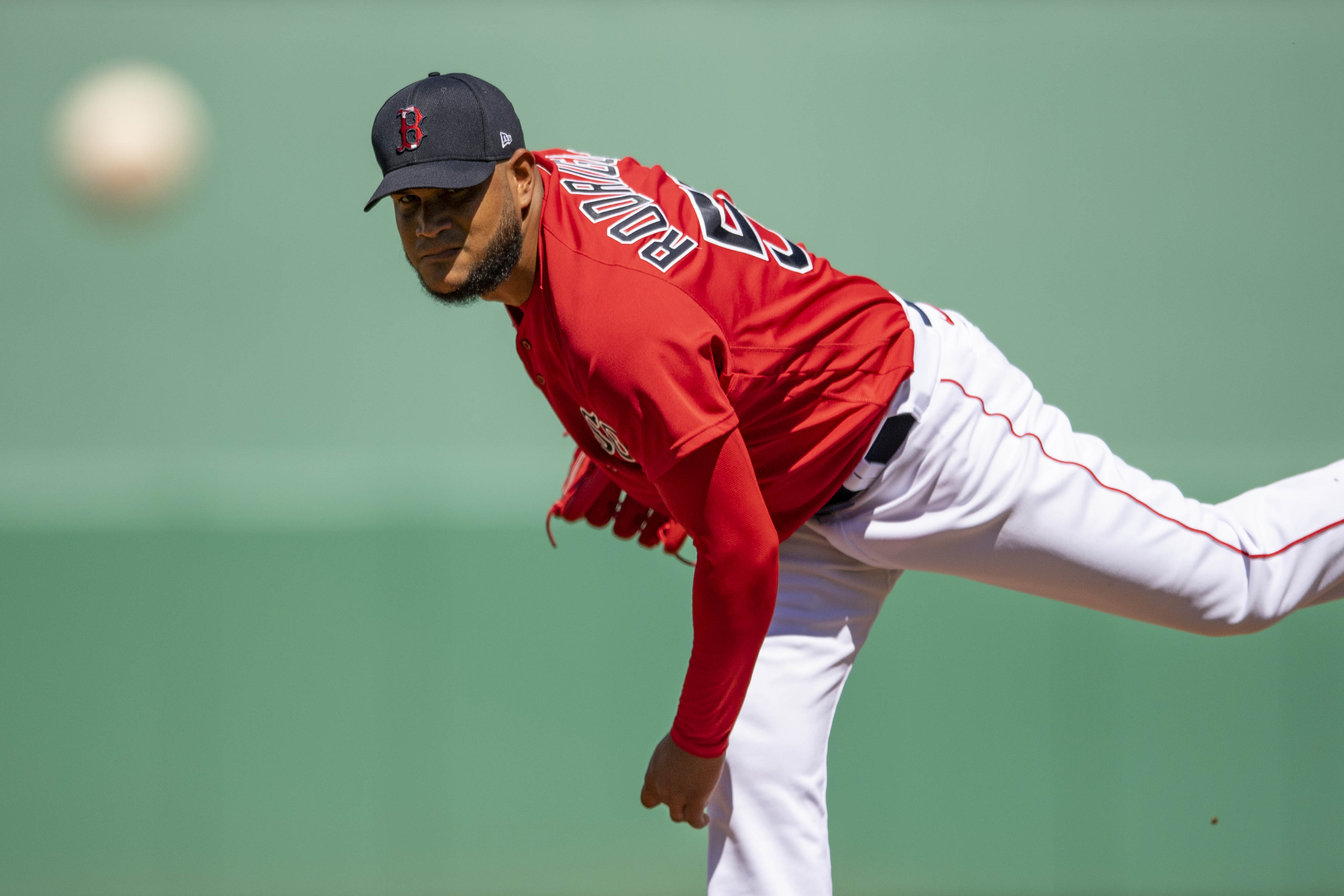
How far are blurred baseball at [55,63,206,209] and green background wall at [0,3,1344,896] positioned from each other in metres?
0.15

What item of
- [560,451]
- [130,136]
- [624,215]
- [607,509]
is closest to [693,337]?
[624,215]

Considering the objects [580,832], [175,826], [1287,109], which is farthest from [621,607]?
[1287,109]

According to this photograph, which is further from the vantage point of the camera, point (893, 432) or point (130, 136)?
point (130, 136)

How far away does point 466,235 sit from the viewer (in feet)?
5.88

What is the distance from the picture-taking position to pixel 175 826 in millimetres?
3824

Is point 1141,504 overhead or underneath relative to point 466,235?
underneath

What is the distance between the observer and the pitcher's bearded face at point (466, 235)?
1.79 m

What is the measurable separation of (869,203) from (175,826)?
2.96m

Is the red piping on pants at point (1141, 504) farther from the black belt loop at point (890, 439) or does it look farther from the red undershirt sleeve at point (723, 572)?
the red undershirt sleeve at point (723, 572)

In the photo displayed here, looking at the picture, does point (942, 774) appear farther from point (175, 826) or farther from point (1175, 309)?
point (175, 826)

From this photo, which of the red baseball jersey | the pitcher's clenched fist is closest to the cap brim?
the red baseball jersey

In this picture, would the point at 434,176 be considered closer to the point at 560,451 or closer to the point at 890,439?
the point at 890,439

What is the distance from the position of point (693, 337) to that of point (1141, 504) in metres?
0.83

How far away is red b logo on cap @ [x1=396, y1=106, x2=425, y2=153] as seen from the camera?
174 cm
